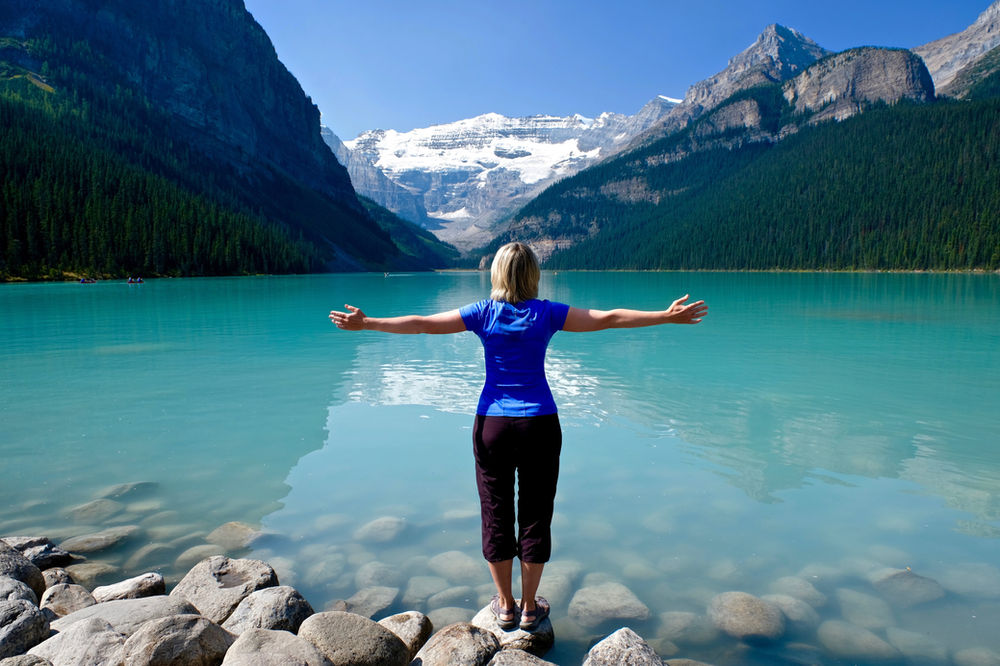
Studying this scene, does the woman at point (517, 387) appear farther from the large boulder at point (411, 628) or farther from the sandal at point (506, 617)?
the large boulder at point (411, 628)

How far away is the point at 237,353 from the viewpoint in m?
25.0

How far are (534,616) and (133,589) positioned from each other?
396 centimetres

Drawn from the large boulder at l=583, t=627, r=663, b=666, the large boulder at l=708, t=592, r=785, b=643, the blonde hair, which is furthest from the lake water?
the blonde hair

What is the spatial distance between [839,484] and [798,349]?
56.3ft

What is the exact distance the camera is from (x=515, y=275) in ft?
15.3

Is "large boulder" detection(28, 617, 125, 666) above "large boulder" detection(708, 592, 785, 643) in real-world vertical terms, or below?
above

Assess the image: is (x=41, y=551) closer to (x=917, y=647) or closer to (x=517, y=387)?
(x=517, y=387)

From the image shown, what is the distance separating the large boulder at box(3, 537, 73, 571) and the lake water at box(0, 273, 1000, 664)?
18.1 inches

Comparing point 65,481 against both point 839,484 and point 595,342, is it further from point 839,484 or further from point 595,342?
point 595,342

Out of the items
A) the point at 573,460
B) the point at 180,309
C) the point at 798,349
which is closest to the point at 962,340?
the point at 798,349

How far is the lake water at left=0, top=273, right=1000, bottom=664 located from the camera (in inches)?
260

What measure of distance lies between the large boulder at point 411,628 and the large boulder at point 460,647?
0.39 m

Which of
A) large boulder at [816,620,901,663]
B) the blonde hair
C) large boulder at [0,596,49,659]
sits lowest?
large boulder at [816,620,901,663]

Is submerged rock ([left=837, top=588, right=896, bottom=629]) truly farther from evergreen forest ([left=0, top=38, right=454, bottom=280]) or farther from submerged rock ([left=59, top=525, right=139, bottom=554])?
evergreen forest ([left=0, top=38, right=454, bottom=280])
